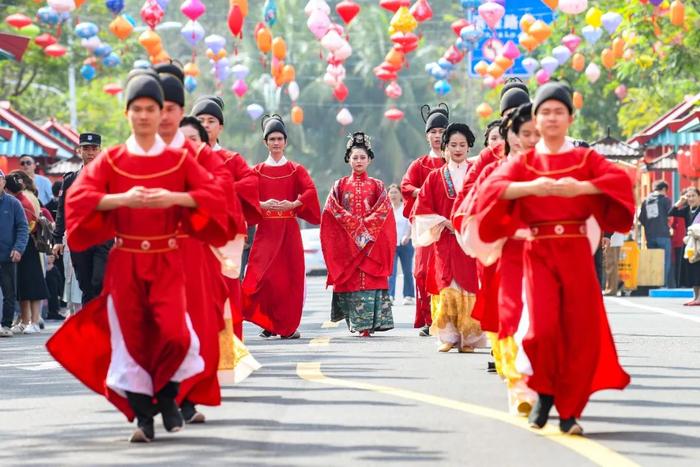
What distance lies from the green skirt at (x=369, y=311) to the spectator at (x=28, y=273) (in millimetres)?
3736

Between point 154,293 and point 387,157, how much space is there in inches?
2849

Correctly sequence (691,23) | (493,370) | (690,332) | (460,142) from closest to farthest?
(493,370) < (460,142) < (690,332) < (691,23)

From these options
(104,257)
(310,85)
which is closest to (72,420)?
A: (104,257)

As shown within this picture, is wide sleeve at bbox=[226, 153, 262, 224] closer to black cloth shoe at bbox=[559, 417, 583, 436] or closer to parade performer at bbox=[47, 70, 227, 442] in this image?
parade performer at bbox=[47, 70, 227, 442]

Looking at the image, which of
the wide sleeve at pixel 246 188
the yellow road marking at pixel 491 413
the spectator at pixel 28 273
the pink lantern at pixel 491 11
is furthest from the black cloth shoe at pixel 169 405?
the pink lantern at pixel 491 11

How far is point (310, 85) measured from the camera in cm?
8156

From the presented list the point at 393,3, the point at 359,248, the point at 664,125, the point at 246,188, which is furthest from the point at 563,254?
the point at 664,125

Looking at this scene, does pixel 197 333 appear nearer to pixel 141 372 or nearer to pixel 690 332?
pixel 141 372

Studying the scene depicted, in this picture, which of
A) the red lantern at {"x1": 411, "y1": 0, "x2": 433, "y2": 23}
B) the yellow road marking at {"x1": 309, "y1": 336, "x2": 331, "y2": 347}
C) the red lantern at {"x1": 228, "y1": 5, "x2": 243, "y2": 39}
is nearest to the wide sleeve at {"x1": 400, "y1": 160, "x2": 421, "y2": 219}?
the yellow road marking at {"x1": 309, "y1": 336, "x2": 331, "y2": 347}

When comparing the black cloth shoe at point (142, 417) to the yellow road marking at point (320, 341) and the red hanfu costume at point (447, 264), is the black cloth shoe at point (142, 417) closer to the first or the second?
the red hanfu costume at point (447, 264)

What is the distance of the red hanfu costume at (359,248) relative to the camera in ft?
62.1

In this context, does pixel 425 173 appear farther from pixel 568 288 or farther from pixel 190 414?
pixel 568 288

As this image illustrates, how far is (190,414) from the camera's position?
10.3m

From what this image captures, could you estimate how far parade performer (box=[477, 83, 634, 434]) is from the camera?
31.5 ft
